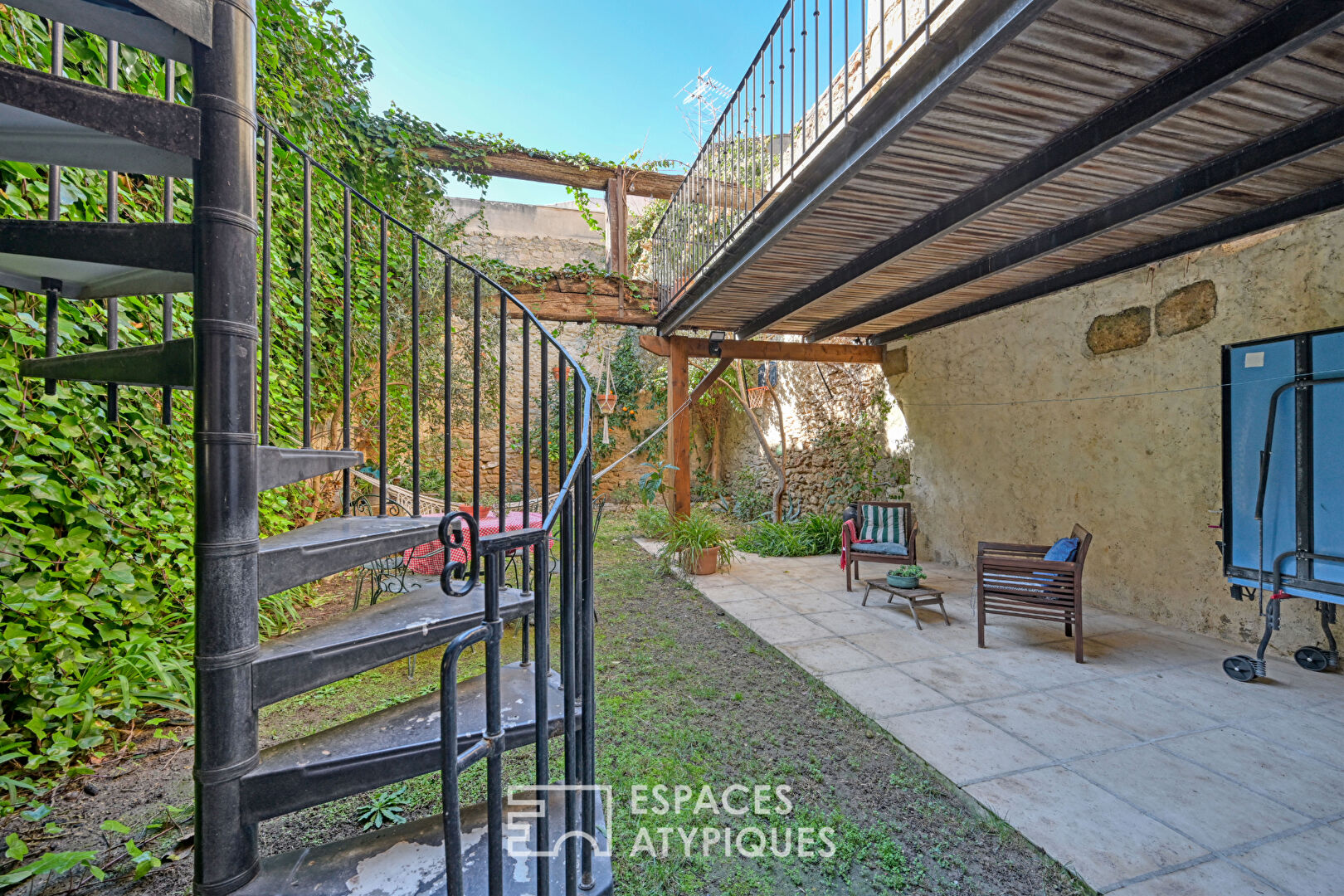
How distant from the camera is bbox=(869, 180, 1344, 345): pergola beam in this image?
2652mm

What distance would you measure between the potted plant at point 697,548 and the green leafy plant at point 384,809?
3.38 meters

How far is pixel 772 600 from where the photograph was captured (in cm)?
426

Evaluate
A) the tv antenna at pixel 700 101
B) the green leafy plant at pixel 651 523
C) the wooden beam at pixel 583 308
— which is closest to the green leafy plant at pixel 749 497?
the green leafy plant at pixel 651 523

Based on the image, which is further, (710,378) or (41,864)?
(710,378)

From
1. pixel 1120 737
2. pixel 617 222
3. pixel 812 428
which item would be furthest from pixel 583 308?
pixel 1120 737

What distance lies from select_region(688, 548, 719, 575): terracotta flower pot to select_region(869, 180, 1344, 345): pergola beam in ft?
9.74

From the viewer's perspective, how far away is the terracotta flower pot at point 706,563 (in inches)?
200

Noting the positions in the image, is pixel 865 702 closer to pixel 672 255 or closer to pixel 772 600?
pixel 772 600

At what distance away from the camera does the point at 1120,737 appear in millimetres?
2215

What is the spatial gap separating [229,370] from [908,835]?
2.19 meters

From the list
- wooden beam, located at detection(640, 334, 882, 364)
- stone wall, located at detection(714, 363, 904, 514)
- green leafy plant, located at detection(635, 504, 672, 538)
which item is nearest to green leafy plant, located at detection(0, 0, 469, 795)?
wooden beam, located at detection(640, 334, 882, 364)

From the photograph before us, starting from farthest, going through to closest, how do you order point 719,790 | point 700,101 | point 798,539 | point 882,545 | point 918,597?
point 700,101 < point 798,539 < point 882,545 < point 918,597 < point 719,790

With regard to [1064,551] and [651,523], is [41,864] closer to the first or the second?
[1064,551]

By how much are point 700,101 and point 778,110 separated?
14.8 ft
